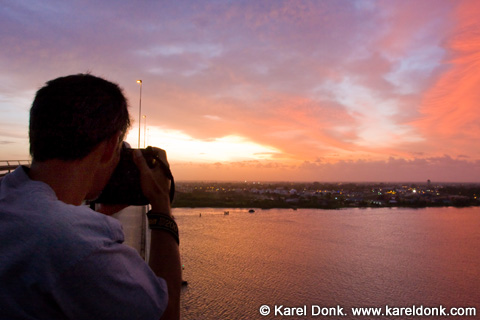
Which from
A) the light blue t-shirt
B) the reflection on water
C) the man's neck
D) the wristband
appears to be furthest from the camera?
the reflection on water

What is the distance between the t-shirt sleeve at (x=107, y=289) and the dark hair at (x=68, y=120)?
24cm

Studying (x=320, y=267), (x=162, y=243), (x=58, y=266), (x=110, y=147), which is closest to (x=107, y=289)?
(x=58, y=266)

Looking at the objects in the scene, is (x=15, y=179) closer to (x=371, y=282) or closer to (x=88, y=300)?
(x=88, y=300)

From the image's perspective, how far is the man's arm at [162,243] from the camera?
2.31 ft

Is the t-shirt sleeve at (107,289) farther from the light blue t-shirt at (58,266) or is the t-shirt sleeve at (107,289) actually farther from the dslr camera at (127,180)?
the dslr camera at (127,180)

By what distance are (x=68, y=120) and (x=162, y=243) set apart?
336 millimetres

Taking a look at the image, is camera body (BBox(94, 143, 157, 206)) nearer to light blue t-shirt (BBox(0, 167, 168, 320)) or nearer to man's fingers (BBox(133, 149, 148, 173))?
man's fingers (BBox(133, 149, 148, 173))

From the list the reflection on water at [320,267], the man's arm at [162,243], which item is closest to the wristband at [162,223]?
the man's arm at [162,243]

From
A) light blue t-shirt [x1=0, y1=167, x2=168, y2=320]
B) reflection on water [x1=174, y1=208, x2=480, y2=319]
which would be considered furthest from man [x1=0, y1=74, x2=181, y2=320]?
reflection on water [x1=174, y1=208, x2=480, y2=319]

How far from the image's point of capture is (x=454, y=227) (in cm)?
4141

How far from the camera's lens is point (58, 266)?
0.53 m

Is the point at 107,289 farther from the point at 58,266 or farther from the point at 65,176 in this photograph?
the point at 65,176

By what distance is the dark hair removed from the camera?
0.68 m

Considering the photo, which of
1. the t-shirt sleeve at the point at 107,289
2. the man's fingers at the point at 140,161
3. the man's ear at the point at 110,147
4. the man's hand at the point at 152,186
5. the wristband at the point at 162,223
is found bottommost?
the t-shirt sleeve at the point at 107,289
